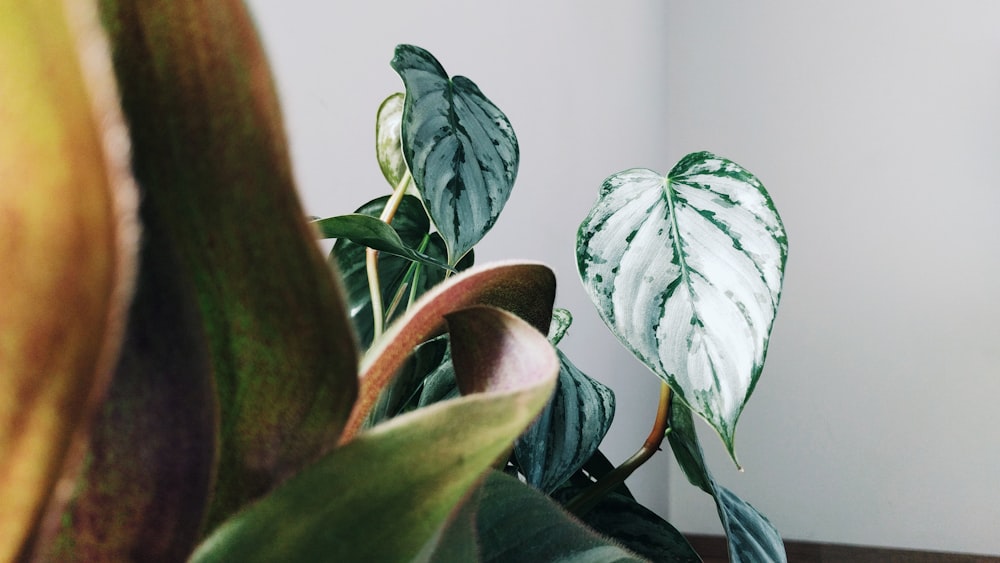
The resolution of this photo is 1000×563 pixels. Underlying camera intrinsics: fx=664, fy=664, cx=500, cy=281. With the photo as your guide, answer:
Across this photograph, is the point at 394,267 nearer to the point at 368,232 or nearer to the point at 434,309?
the point at 368,232

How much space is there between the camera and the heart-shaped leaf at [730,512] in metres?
0.35

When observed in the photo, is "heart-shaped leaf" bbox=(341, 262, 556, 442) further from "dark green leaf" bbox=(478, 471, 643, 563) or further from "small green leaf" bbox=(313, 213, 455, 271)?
"small green leaf" bbox=(313, 213, 455, 271)

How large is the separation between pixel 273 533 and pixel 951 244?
2294mm

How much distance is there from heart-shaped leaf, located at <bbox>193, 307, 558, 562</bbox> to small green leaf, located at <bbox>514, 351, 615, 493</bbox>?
0.89 ft

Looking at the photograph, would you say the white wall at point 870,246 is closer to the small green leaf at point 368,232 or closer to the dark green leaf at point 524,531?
the small green leaf at point 368,232

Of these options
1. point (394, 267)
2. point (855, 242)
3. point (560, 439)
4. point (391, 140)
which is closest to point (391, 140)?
point (391, 140)

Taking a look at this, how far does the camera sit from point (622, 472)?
0.35m

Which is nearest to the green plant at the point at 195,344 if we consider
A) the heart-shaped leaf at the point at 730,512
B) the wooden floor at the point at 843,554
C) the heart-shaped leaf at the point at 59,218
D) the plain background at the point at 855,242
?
the heart-shaped leaf at the point at 59,218

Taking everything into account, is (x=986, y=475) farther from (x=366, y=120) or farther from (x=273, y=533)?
(x=273, y=533)

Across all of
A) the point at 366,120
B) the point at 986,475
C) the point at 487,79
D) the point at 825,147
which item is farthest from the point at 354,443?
the point at 986,475

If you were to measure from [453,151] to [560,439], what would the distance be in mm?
167

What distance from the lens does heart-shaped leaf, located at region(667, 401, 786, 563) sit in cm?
35

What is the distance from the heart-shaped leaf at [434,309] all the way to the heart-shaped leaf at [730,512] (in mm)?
248

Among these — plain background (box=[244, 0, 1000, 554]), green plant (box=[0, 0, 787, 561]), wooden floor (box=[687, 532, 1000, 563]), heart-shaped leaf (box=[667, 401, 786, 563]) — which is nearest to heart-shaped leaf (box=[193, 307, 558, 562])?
green plant (box=[0, 0, 787, 561])
